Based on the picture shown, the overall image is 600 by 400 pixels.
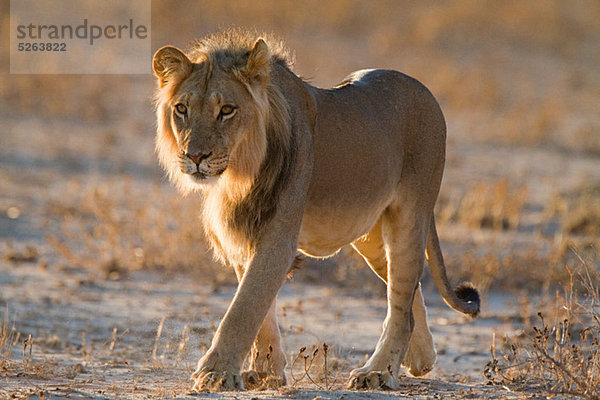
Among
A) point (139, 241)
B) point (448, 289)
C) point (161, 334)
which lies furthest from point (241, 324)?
point (139, 241)

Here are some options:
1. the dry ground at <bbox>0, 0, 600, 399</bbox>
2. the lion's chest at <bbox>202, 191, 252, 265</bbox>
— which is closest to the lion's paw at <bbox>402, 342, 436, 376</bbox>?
the dry ground at <bbox>0, 0, 600, 399</bbox>

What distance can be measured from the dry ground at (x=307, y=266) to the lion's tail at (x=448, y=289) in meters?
0.39

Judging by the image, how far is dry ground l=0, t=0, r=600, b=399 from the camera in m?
5.43

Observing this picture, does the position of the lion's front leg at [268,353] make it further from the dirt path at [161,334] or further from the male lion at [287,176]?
the dirt path at [161,334]

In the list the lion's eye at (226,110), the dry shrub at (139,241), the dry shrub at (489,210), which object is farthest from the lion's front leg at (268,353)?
the dry shrub at (489,210)

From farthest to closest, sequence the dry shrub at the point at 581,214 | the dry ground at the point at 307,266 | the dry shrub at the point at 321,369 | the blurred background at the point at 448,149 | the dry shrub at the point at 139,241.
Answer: the dry shrub at the point at 581,214 → the blurred background at the point at 448,149 → the dry shrub at the point at 139,241 → the dry ground at the point at 307,266 → the dry shrub at the point at 321,369

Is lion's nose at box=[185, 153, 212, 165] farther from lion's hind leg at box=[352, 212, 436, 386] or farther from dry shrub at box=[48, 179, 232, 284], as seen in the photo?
dry shrub at box=[48, 179, 232, 284]

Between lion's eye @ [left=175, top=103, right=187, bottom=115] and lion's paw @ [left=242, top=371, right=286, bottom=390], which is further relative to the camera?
lion's paw @ [left=242, top=371, right=286, bottom=390]

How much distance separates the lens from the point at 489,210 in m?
10.1

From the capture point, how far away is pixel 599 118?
16766 millimetres

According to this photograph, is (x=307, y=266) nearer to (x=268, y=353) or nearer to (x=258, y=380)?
(x=268, y=353)

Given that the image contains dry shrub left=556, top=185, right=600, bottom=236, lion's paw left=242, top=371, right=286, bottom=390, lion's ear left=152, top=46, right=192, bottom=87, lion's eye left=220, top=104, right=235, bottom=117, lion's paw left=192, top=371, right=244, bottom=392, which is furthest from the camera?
dry shrub left=556, top=185, right=600, bottom=236

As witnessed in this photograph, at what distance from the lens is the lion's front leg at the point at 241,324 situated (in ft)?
13.8

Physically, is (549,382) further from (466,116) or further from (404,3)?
(404,3)
